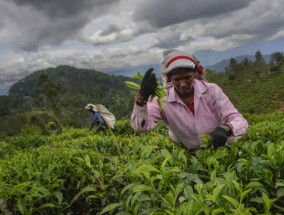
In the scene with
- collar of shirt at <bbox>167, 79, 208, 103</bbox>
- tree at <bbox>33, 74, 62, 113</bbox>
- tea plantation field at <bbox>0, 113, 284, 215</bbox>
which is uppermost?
tree at <bbox>33, 74, 62, 113</bbox>

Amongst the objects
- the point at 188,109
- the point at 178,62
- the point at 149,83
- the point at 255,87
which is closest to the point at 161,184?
the point at 149,83

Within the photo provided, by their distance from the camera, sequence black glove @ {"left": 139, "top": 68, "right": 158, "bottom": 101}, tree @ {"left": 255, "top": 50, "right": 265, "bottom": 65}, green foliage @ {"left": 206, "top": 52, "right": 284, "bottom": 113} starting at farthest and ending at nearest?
tree @ {"left": 255, "top": 50, "right": 265, "bottom": 65}
green foliage @ {"left": 206, "top": 52, "right": 284, "bottom": 113}
black glove @ {"left": 139, "top": 68, "right": 158, "bottom": 101}

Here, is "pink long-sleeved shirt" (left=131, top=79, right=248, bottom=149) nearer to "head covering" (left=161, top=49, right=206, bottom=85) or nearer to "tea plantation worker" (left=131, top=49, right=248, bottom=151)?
"tea plantation worker" (left=131, top=49, right=248, bottom=151)

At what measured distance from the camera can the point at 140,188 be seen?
1.64 meters

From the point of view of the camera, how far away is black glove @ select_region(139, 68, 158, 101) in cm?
245

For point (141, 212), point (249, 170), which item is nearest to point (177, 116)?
point (249, 170)

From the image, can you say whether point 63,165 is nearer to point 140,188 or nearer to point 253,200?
point 140,188

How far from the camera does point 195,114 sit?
3.15 meters

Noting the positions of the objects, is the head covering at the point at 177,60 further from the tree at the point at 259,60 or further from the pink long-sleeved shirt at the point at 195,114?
the tree at the point at 259,60

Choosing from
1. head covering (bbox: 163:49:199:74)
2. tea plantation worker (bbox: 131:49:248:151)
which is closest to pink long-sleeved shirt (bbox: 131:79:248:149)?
tea plantation worker (bbox: 131:49:248:151)

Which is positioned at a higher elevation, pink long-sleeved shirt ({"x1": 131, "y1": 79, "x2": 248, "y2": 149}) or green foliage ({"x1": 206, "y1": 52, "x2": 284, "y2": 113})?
pink long-sleeved shirt ({"x1": 131, "y1": 79, "x2": 248, "y2": 149})

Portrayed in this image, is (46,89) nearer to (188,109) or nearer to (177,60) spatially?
(188,109)

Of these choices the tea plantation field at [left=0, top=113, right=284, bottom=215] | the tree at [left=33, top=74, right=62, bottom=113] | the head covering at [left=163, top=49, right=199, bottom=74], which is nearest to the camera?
the tea plantation field at [left=0, top=113, right=284, bottom=215]

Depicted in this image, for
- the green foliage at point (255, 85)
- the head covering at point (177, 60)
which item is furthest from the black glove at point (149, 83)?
the green foliage at point (255, 85)
